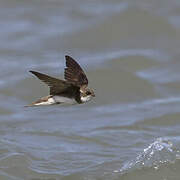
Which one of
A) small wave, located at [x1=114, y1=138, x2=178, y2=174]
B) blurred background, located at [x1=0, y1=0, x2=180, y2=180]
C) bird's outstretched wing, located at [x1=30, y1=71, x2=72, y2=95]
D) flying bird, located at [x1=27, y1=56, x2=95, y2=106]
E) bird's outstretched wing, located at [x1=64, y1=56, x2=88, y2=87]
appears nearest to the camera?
bird's outstretched wing, located at [x1=30, y1=71, x2=72, y2=95]

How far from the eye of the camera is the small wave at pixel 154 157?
864 centimetres

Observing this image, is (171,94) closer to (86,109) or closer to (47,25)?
(86,109)

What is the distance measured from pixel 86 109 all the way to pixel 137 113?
69 centimetres

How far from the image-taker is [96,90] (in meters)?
11.6

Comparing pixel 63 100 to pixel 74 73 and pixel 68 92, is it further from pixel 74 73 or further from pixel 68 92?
pixel 74 73

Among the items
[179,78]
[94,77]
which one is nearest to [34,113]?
[94,77]

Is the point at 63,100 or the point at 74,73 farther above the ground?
the point at 74,73

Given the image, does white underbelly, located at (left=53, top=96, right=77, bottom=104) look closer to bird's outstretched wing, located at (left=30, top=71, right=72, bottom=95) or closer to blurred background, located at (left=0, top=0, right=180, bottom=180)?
bird's outstretched wing, located at (left=30, top=71, right=72, bottom=95)

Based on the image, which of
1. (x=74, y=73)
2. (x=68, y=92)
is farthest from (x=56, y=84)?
(x=74, y=73)

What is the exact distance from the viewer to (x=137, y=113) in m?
10.7

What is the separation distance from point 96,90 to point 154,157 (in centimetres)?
295

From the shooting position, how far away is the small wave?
8641mm

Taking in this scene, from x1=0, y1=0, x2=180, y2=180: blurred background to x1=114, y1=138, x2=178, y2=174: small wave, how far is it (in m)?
0.01

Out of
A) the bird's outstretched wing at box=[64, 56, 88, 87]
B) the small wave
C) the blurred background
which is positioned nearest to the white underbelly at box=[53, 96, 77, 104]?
the bird's outstretched wing at box=[64, 56, 88, 87]
